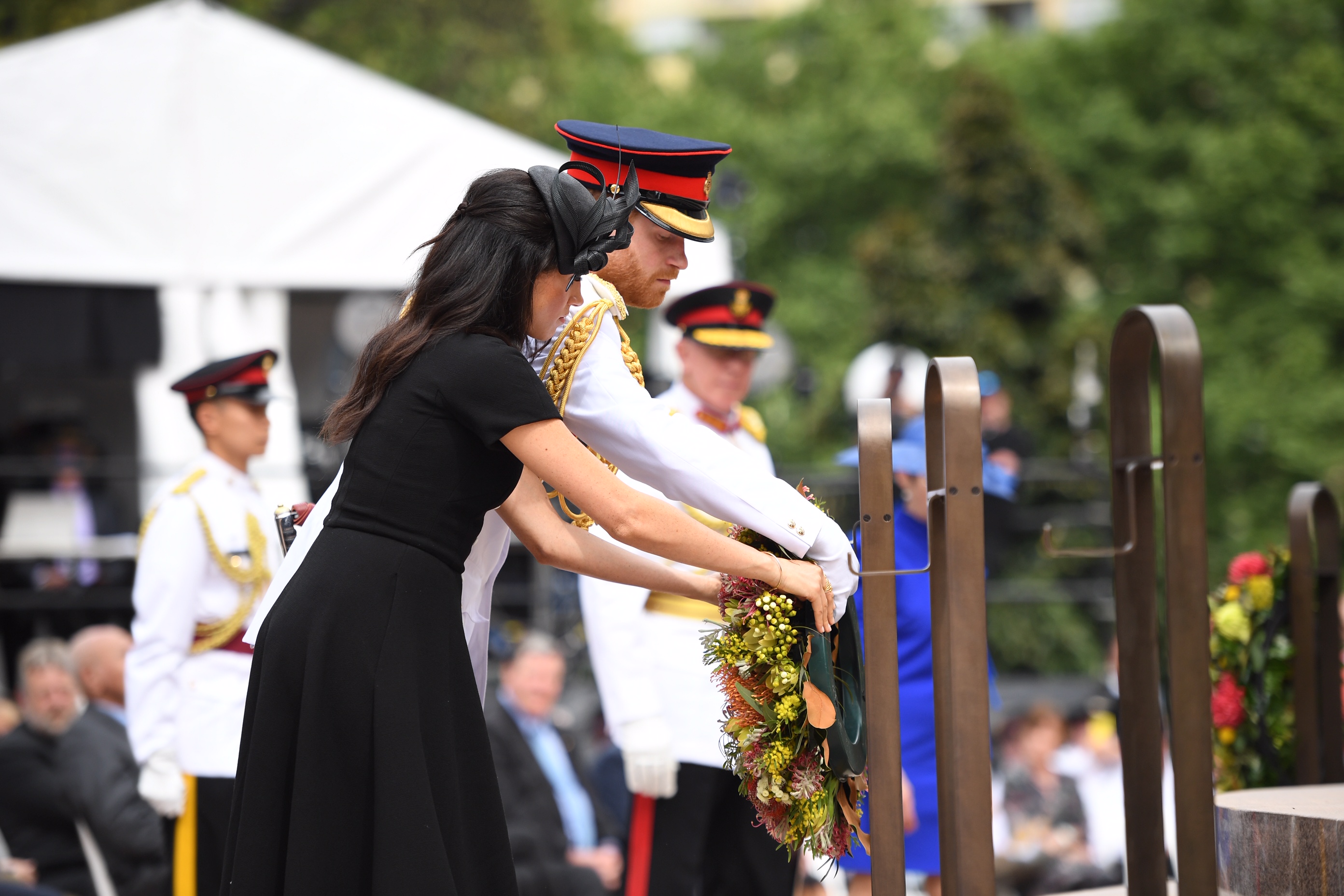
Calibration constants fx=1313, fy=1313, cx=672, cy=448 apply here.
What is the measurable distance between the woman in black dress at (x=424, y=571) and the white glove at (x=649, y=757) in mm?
1232

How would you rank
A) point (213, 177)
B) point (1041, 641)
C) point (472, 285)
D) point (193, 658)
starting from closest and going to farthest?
point (472, 285)
point (193, 658)
point (213, 177)
point (1041, 641)

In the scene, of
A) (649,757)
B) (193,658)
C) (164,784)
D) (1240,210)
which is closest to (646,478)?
(649,757)

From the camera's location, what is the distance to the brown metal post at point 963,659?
245 centimetres

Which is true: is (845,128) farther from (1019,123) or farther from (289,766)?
(289,766)

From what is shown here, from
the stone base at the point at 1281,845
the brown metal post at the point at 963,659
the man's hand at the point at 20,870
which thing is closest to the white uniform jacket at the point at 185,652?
the man's hand at the point at 20,870

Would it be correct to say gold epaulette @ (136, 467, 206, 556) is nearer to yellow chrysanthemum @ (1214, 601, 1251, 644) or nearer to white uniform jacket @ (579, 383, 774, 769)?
white uniform jacket @ (579, 383, 774, 769)

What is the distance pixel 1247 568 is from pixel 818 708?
2.14 metres

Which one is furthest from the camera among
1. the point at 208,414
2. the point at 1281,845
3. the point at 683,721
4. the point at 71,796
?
the point at 71,796

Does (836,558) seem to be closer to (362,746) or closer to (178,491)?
(362,746)

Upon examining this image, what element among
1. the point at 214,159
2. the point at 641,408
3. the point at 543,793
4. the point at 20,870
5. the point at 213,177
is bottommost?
the point at 20,870

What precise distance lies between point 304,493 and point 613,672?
10.9ft

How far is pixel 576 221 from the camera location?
245 cm

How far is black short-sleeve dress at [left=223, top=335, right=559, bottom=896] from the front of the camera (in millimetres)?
2242

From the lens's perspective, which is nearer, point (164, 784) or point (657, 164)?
point (657, 164)
